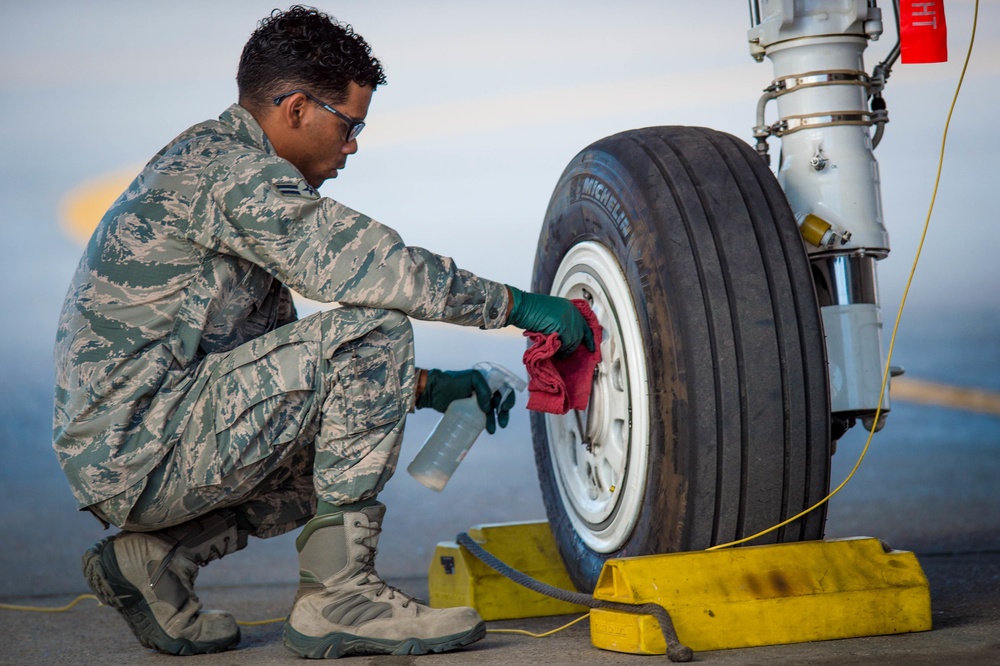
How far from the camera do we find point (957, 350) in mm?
5199

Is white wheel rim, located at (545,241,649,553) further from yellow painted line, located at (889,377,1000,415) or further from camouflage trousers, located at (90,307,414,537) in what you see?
yellow painted line, located at (889,377,1000,415)

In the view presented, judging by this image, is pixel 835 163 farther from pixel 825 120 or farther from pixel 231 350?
pixel 231 350

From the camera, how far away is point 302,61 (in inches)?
81.1

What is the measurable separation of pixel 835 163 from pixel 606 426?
64 cm

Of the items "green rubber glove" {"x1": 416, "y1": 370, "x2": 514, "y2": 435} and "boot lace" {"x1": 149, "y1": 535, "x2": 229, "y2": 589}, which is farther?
"green rubber glove" {"x1": 416, "y1": 370, "x2": 514, "y2": 435}

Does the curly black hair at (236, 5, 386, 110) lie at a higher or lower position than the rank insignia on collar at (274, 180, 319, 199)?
higher

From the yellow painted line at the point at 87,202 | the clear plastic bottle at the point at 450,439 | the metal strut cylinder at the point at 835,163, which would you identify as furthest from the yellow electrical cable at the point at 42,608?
the yellow painted line at the point at 87,202

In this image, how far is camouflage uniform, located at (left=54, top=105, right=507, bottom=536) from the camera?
6.06 feet

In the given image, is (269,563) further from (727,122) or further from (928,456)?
(727,122)

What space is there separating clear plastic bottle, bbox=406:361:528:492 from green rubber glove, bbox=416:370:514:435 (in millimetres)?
19

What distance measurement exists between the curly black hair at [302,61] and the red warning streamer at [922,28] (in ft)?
3.24

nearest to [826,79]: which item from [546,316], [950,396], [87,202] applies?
[546,316]

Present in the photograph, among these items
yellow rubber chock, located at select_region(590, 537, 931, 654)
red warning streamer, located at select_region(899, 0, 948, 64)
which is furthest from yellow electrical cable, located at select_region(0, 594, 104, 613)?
red warning streamer, located at select_region(899, 0, 948, 64)

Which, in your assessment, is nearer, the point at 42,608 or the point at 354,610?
the point at 354,610
